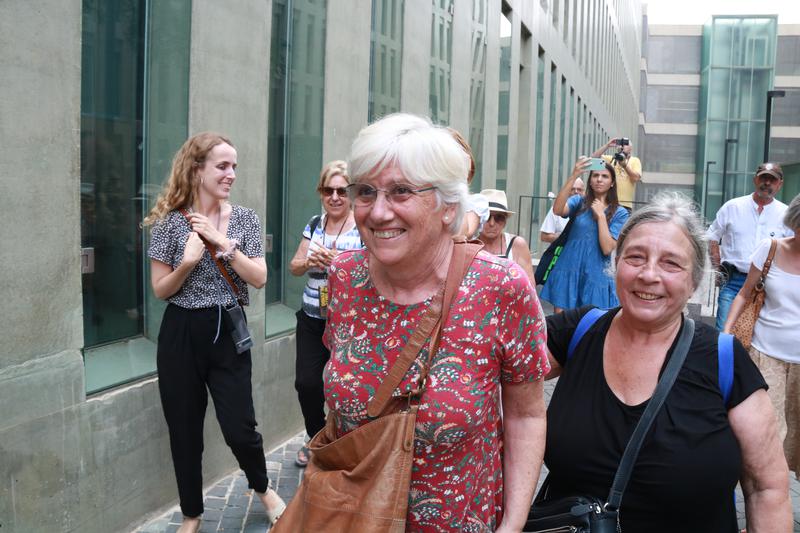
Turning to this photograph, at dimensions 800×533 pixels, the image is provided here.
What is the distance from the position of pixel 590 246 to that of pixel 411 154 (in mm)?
5442

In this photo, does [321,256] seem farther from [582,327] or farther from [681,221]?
[681,221]

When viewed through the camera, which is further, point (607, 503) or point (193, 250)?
point (193, 250)

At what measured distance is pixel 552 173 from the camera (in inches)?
947

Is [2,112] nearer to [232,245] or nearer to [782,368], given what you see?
[232,245]

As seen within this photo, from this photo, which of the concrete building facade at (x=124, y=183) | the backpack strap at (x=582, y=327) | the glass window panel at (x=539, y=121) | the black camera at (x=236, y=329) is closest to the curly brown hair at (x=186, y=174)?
the concrete building facade at (x=124, y=183)

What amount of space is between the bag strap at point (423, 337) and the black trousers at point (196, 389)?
2404mm

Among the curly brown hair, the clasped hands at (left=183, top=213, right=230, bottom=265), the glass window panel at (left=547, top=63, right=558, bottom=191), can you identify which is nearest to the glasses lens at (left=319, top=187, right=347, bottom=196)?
the curly brown hair

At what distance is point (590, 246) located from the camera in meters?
7.46

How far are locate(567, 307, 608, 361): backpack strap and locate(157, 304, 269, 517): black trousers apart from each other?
7.40 ft

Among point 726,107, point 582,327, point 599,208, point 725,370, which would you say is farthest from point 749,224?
point 726,107

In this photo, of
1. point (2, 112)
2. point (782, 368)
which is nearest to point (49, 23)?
point (2, 112)

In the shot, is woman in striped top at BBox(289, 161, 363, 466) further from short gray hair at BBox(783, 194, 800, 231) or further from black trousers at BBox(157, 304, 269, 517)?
short gray hair at BBox(783, 194, 800, 231)

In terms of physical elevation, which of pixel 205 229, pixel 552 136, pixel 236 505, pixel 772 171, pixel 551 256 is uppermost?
pixel 552 136

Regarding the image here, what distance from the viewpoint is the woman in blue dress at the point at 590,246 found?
737 centimetres
